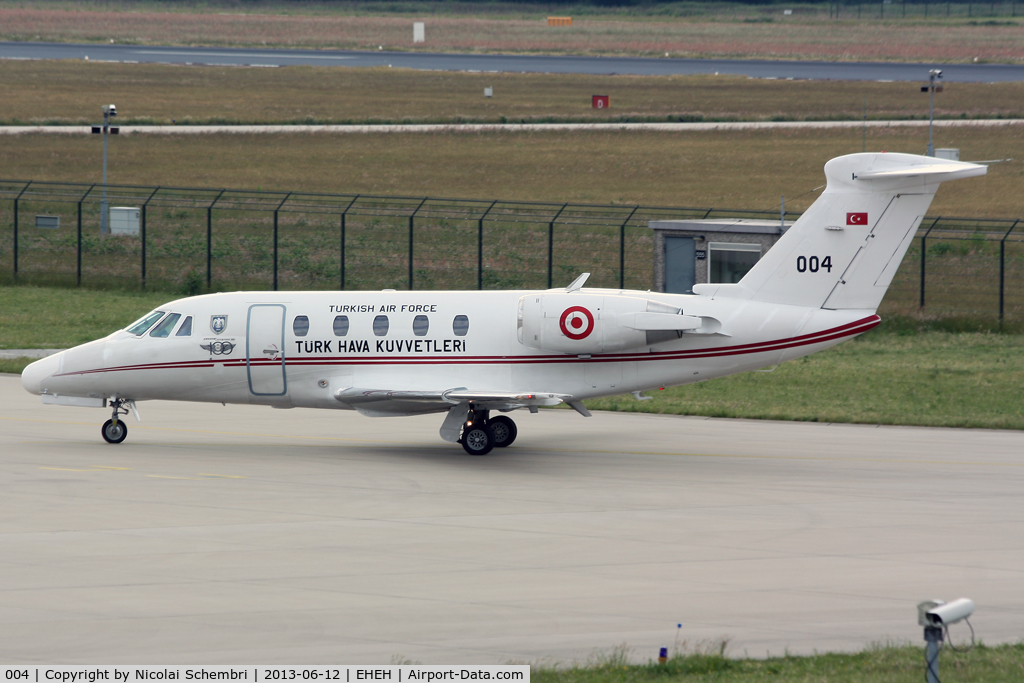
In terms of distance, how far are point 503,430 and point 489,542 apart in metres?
6.81

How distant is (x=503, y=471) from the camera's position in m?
20.8

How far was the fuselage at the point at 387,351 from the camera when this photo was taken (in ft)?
69.8

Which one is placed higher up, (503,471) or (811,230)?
(811,230)

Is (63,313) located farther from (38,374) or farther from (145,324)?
(145,324)

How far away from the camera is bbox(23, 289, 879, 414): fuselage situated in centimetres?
2128

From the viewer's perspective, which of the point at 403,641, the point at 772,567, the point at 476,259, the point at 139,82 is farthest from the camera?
the point at 139,82

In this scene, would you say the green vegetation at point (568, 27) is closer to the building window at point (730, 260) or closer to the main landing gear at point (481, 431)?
the building window at point (730, 260)

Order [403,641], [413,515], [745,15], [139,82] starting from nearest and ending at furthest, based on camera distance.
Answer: [403,641]
[413,515]
[139,82]
[745,15]

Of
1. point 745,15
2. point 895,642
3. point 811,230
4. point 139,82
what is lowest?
point 895,642

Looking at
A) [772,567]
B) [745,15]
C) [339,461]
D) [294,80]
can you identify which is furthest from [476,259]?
[745,15]

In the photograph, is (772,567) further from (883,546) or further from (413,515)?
(413,515)

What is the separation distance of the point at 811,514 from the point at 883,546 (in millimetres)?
1869

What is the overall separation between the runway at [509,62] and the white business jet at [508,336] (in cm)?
7210

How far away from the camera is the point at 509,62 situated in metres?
100
